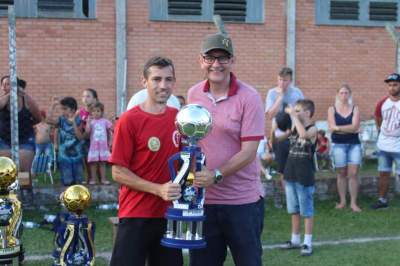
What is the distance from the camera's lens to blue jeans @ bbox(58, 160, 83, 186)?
9.57 metres

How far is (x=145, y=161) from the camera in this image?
4.04 m

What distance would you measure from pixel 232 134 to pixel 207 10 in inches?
386

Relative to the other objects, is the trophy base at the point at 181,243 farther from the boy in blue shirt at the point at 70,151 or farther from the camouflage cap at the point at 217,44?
the boy in blue shirt at the point at 70,151

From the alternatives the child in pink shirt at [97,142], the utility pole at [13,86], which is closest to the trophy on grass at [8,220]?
the utility pole at [13,86]

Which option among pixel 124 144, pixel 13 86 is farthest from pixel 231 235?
pixel 13 86

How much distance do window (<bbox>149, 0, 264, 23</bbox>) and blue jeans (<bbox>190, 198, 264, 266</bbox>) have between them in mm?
9534

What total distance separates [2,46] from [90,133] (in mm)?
3706

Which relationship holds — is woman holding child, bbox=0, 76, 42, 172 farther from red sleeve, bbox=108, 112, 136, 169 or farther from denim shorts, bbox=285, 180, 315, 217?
red sleeve, bbox=108, 112, 136, 169

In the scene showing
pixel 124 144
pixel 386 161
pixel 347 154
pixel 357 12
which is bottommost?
pixel 386 161

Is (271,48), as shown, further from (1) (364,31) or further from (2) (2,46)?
(2) (2,46)

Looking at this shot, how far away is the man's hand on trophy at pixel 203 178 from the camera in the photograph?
3.82 metres

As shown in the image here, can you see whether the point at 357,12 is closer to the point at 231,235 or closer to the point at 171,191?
the point at 231,235

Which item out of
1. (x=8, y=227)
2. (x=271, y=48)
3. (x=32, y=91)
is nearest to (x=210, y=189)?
(x=8, y=227)

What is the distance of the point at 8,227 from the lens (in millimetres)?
3926
